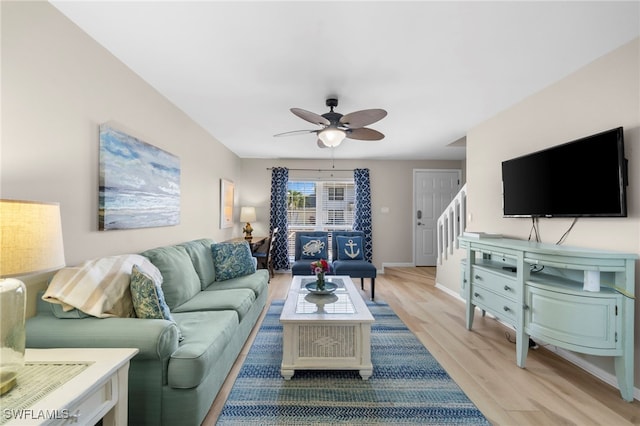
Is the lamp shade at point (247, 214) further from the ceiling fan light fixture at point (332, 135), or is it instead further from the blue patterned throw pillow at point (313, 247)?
the ceiling fan light fixture at point (332, 135)

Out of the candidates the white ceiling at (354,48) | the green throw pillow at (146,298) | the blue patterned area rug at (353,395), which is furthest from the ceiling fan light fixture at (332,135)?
the blue patterned area rug at (353,395)

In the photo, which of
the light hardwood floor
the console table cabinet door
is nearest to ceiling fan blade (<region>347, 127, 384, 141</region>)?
the console table cabinet door

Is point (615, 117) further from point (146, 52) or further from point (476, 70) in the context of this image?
point (146, 52)

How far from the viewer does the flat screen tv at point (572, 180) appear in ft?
6.51

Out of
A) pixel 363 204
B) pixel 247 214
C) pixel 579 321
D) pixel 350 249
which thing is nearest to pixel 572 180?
pixel 579 321

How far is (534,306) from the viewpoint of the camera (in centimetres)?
214

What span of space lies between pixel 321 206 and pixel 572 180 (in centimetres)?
422

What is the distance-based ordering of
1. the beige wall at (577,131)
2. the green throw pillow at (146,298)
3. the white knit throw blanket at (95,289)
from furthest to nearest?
the beige wall at (577,131) → the green throw pillow at (146,298) → the white knit throw blanket at (95,289)

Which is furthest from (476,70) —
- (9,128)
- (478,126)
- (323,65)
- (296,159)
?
(296,159)

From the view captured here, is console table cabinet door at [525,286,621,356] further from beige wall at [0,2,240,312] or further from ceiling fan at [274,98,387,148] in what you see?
beige wall at [0,2,240,312]

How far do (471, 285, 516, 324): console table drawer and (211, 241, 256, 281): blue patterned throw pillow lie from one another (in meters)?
2.45

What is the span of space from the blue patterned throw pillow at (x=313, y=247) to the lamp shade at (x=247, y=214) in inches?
49.5

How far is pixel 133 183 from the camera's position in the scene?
2.32 m

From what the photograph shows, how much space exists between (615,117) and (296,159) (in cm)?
466
